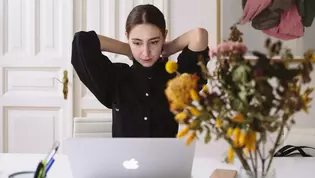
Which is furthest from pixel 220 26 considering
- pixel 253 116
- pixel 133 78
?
pixel 253 116

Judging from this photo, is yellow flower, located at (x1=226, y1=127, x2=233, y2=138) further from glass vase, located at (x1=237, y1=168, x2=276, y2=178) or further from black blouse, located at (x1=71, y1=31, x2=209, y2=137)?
black blouse, located at (x1=71, y1=31, x2=209, y2=137)

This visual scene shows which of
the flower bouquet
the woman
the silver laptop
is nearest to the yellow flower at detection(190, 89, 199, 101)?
the flower bouquet

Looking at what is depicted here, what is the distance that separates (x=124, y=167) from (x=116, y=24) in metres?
2.06

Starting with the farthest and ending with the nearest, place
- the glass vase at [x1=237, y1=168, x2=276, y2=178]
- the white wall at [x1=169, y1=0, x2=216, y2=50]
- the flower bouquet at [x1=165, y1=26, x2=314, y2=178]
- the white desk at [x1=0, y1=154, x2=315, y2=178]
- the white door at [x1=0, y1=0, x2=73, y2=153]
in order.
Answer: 1. the white door at [x1=0, y1=0, x2=73, y2=153]
2. the white wall at [x1=169, y1=0, x2=216, y2=50]
3. the white desk at [x1=0, y1=154, x2=315, y2=178]
4. the glass vase at [x1=237, y1=168, x2=276, y2=178]
5. the flower bouquet at [x1=165, y1=26, x2=314, y2=178]

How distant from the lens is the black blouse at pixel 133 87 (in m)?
1.57

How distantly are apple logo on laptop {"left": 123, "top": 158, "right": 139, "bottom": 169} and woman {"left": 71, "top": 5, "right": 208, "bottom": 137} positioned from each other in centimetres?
42

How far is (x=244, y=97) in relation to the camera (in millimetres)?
818

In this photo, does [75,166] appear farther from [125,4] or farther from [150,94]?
[125,4]

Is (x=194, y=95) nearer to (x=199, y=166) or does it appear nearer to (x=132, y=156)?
(x=132, y=156)

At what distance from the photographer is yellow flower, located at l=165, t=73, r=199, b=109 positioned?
2.77ft

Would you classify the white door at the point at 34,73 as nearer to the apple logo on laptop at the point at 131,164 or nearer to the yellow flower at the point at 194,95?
the apple logo on laptop at the point at 131,164

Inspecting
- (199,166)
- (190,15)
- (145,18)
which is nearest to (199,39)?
(145,18)

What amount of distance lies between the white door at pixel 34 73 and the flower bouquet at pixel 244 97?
2388 millimetres

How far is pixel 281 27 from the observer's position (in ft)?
9.73
